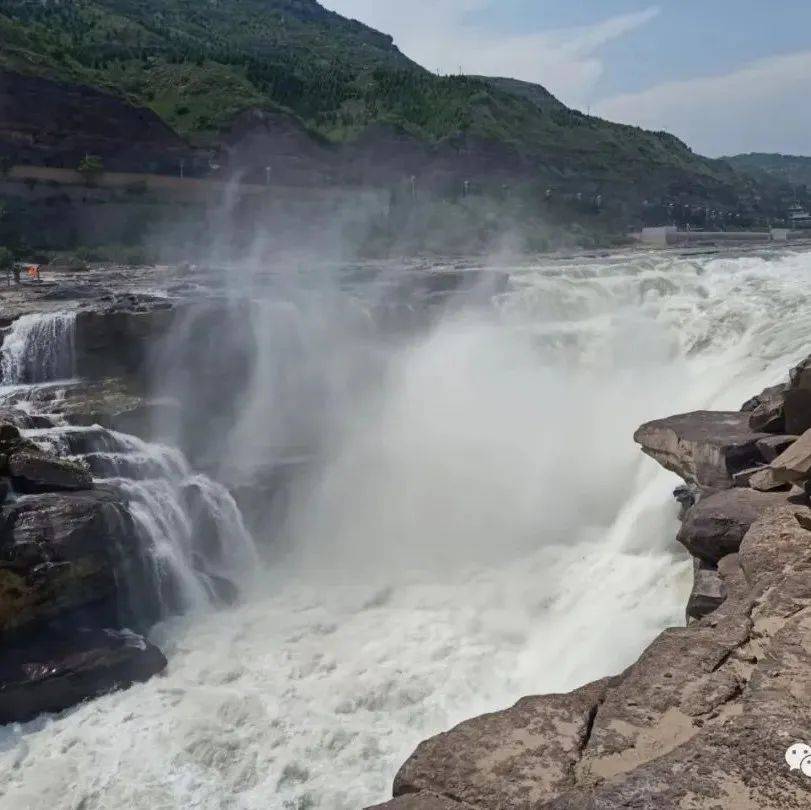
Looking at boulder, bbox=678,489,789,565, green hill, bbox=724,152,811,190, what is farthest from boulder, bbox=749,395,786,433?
green hill, bbox=724,152,811,190

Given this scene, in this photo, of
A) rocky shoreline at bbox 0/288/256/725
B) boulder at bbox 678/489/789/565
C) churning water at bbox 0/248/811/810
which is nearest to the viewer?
boulder at bbox 678/489/789/565

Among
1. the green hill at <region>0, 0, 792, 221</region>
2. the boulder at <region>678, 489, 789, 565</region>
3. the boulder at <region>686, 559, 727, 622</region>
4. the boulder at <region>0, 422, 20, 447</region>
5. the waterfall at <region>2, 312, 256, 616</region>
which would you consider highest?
the green hill at <region>0, 0, 792, 221</region>

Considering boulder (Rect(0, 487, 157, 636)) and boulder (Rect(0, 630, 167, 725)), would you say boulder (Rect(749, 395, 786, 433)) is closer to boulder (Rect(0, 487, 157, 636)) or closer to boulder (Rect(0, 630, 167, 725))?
boulder (Rect(0, 630, 167, 725))

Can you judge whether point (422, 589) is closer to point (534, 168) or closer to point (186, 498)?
point (186, 498)

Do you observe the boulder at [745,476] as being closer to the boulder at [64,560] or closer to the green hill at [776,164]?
the boulder at [64,560]

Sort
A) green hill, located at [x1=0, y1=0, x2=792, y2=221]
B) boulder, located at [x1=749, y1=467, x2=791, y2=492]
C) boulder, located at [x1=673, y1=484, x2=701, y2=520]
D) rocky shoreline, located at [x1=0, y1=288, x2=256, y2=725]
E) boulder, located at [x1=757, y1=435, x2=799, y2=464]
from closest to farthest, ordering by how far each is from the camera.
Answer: boulder, located at [x1=749, y1=467, x2=791, y2=492]
boulder, located at [x1=757, y1=435, x2=799, y2=464]
boulder, located at [x1=673, y1=484, x2=701, y2=520]
rocky shoreline, located at [x1=0, y1=288, x2=256, y2=725]
green hill, located at [x1=0, y1=0, x2=792, y2=221]

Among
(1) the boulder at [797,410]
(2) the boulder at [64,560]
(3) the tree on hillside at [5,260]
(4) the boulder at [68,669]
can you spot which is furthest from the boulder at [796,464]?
(3) the tree on hillside at [5,260]

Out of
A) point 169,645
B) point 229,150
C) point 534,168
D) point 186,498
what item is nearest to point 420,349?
point 186,498

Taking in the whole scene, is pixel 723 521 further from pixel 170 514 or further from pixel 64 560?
pixel 170 514
